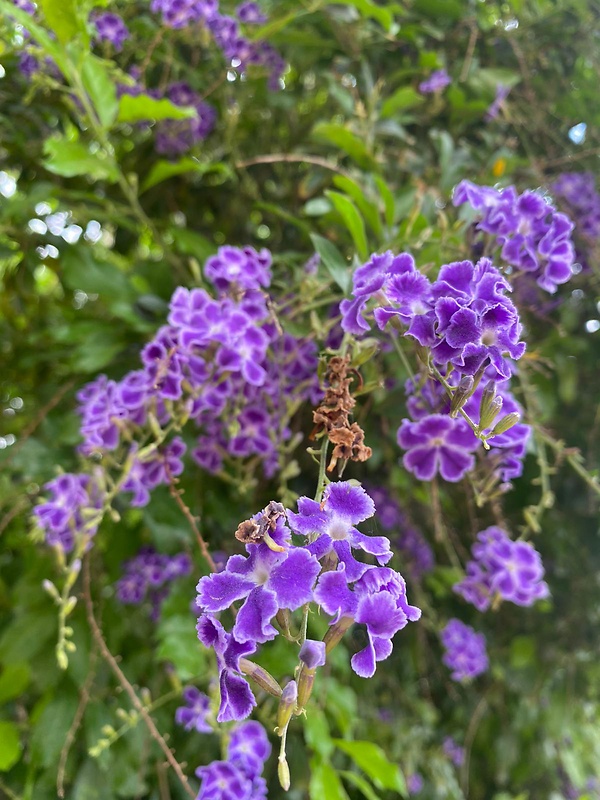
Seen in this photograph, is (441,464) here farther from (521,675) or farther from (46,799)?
(521,675)

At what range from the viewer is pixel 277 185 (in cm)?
137

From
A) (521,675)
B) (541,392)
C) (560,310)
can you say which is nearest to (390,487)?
(541,392)

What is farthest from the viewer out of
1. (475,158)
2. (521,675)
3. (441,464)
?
(521,675)

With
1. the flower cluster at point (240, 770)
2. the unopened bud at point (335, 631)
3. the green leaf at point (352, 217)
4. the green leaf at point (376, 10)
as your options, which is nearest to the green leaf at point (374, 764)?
the flower cluster at point (240, 770)

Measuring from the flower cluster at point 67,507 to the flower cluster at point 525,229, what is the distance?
1.92ft

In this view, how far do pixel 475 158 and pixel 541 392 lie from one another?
0.43 metres

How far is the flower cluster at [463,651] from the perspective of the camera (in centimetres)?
125

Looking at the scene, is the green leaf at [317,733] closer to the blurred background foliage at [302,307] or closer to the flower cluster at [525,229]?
the blurred background foliage at [302,307]

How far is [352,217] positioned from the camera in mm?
799

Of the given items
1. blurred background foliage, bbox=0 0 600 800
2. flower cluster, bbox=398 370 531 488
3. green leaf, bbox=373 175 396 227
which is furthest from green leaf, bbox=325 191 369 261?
flower cluster, bbox=398 370 531 488

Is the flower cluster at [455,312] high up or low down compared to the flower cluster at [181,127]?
down

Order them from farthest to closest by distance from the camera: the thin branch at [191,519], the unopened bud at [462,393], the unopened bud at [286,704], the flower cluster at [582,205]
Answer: the flower cluster at [582,205], the thin branch at [191,519], the unopened bud at [462,393], the unopened bud at [286,704]

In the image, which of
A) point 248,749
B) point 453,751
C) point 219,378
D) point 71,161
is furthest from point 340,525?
point 453,751

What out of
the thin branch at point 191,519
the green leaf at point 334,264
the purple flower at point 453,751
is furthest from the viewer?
the purple flower at point 453,751
